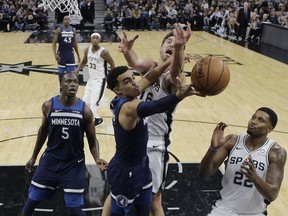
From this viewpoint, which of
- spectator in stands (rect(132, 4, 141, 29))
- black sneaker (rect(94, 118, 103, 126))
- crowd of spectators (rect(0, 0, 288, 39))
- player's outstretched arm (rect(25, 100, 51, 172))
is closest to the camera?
player's outstretched arm (rect(25, 100, 51, 172))

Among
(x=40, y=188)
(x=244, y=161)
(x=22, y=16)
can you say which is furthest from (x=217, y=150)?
(x=22, y=16)

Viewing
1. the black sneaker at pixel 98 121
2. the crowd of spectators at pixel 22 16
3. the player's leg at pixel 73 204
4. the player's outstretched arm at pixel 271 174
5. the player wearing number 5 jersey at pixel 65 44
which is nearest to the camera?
the player's outstretched arm at pixel 271 174

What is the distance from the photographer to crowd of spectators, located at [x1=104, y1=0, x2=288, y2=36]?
2071 cm

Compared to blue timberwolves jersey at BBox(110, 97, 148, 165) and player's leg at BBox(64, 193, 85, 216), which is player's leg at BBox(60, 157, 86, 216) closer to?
player's leg at BBox(64, 193, 85, 216)

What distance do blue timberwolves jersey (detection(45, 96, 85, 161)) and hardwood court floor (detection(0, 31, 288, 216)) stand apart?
6.88ft

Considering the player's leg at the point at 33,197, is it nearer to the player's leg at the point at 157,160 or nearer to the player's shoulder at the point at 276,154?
the player's leg at the point at 157,160

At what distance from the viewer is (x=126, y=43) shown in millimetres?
4016

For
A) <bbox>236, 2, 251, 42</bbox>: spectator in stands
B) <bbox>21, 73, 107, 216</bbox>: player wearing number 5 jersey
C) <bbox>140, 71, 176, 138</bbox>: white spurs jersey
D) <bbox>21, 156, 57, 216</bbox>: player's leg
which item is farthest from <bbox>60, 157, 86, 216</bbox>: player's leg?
<bbox>236, 2, 251, 42</bbox>: spectator in stands

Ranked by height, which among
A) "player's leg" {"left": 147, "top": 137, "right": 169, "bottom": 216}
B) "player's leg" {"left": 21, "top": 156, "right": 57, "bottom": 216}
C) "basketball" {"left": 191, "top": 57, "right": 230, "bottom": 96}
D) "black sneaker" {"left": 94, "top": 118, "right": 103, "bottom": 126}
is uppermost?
"basketball" {"left": 191, "top": 57, "right": 230, "bottom": 96}

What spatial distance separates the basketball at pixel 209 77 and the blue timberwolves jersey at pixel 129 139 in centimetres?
53

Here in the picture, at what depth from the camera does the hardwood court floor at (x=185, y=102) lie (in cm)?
661

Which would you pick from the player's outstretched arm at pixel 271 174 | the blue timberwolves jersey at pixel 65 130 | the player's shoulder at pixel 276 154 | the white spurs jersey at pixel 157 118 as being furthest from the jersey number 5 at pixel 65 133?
the player's shoulder at pixel 276 154

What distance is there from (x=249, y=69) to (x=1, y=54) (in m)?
8.06

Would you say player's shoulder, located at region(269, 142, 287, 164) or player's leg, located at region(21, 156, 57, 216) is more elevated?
player's shoulder, located at region(269, 142, 287, 164)
